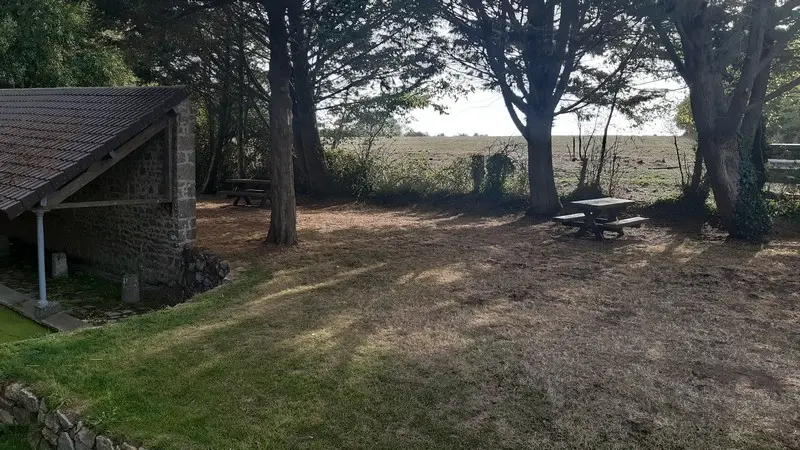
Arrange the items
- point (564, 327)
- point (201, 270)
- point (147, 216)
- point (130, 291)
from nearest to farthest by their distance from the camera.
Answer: point (564, 327) < point (130, 291) < point (201, 270) < point (147, 216)

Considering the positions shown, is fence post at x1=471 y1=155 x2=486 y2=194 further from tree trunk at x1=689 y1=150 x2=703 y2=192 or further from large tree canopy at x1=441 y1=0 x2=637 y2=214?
tree trunk at x1=689 y1=150 x2=703 y2=192

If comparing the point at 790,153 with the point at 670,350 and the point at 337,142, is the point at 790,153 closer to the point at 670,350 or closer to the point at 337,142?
the point at 670,350

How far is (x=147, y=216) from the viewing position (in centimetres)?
1034

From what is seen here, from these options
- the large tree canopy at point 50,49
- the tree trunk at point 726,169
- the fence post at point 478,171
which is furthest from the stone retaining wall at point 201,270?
the large tree canopy at point 50,49

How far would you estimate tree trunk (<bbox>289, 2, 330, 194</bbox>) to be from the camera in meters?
16.7

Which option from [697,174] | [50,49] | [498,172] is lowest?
[697,174]

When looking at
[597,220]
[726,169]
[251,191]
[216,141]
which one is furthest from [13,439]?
[216,141]

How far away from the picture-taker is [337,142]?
18453mm

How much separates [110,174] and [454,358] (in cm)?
817

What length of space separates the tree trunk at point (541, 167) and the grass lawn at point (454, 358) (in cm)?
434

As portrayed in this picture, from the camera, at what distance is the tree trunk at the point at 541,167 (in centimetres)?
1307

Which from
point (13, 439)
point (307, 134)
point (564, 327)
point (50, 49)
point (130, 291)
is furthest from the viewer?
point (50, 49)

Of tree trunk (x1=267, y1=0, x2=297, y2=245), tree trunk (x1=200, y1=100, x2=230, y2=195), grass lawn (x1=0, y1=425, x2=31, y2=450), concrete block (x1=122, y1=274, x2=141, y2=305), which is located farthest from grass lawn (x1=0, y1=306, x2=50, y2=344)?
tree trunk (x1=200, y1=100, x2=230, y2=195)

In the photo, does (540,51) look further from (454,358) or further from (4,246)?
(4,246)
